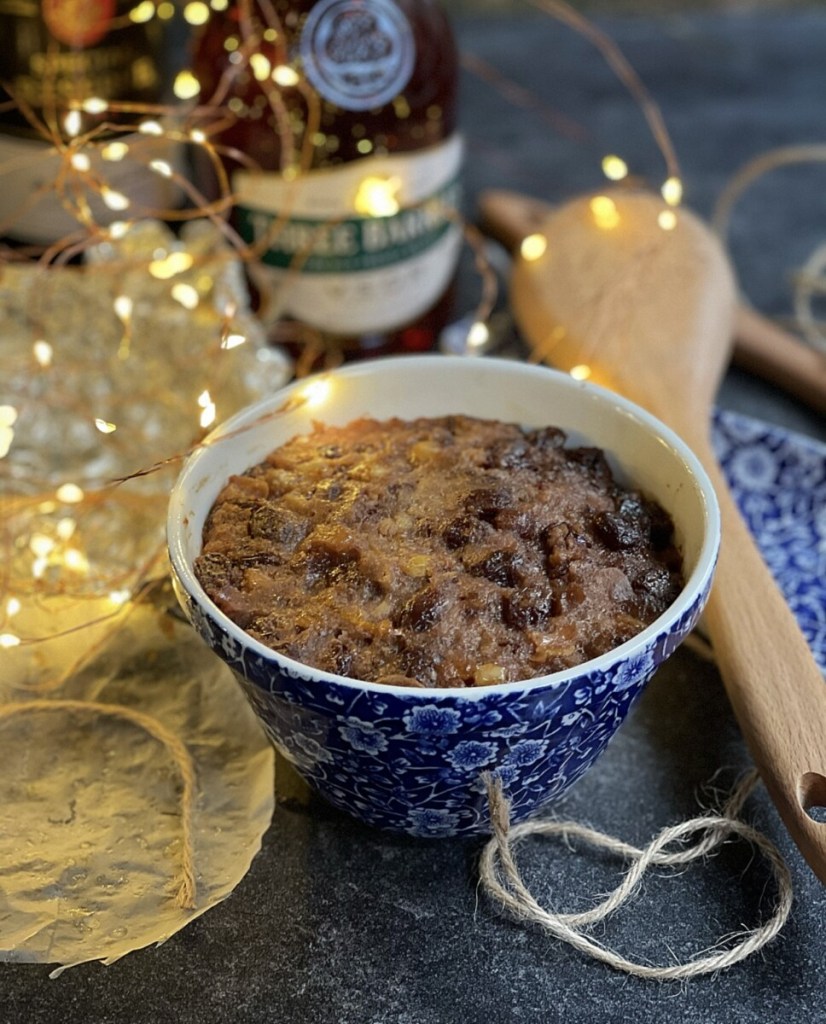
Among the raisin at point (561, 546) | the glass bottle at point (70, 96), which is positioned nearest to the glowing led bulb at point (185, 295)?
the glass bottle at point (70, 96)

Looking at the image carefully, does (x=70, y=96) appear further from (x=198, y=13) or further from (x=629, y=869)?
(x=629, y=869)

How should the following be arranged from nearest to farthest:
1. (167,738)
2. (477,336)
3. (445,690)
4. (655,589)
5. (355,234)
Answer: (445,690) < (655,589) < (167,738) < (355,234) < (477,336)

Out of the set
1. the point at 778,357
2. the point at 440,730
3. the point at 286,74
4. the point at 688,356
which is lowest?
the point at 778,357

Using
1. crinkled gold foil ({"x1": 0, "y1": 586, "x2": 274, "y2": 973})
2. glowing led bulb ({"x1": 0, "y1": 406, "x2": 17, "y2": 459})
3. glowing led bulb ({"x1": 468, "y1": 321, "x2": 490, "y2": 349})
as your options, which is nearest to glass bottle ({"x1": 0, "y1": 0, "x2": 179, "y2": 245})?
glowing led bulb ({"x1": 0, "y1": 406, "x2": 17, "y2": 459})

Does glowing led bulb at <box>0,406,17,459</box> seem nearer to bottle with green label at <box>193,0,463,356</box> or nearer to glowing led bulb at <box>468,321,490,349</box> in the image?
bottle with green label at <box>193,0,463,356</box>

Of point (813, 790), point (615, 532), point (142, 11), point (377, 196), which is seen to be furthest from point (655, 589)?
point (142, 11)
